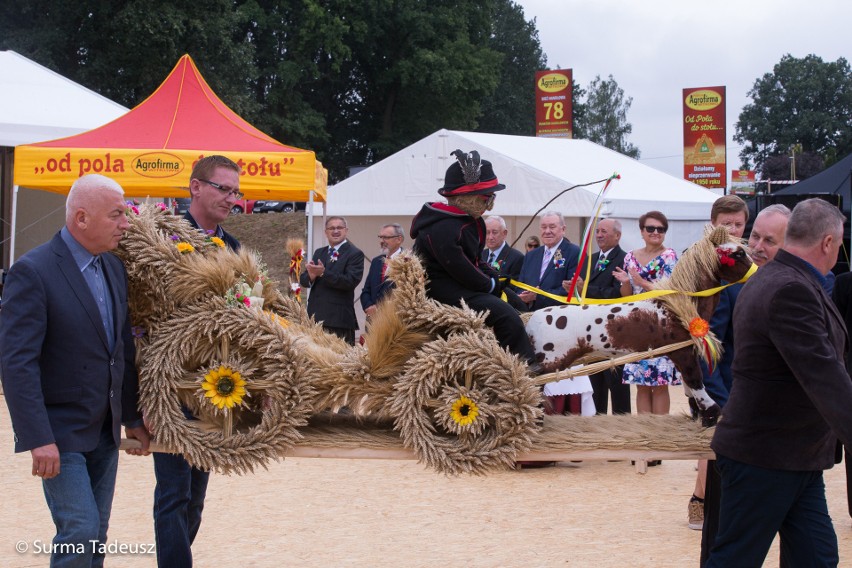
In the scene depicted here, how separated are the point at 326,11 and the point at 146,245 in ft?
110

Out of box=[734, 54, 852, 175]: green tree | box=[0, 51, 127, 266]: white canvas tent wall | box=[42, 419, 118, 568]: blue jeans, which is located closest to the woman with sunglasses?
box=[42, 419, 118, 568]: blue jeans

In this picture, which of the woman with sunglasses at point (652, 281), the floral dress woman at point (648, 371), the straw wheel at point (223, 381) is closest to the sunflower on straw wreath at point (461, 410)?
the straw wheel at point (223, 381)

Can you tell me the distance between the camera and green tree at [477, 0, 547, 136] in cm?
5031

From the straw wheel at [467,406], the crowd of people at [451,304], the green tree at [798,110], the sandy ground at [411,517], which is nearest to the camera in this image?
the crowd of people at [451,304]

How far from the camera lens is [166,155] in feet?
33.8

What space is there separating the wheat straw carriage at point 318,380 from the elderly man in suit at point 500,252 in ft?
14.3

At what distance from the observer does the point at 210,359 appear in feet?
12.8

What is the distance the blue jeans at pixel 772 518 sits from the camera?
318 cm

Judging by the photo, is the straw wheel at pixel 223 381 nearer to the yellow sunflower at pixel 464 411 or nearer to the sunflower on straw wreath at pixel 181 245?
the sunflower on straw wreath at pixel 181 245

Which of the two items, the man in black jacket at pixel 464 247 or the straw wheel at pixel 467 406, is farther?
the man in black jacket at pixel 464 247

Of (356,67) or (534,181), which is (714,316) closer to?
(534,181)

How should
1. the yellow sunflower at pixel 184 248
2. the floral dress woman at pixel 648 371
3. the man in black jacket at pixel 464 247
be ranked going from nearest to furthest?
the yellow sunflower at pixel 184 248, the man in black jacket at pixel 464 247, the floral dress woman at pixel 648 371

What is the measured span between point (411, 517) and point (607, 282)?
2.78 m

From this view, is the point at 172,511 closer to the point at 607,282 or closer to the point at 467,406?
the point at 467,406
